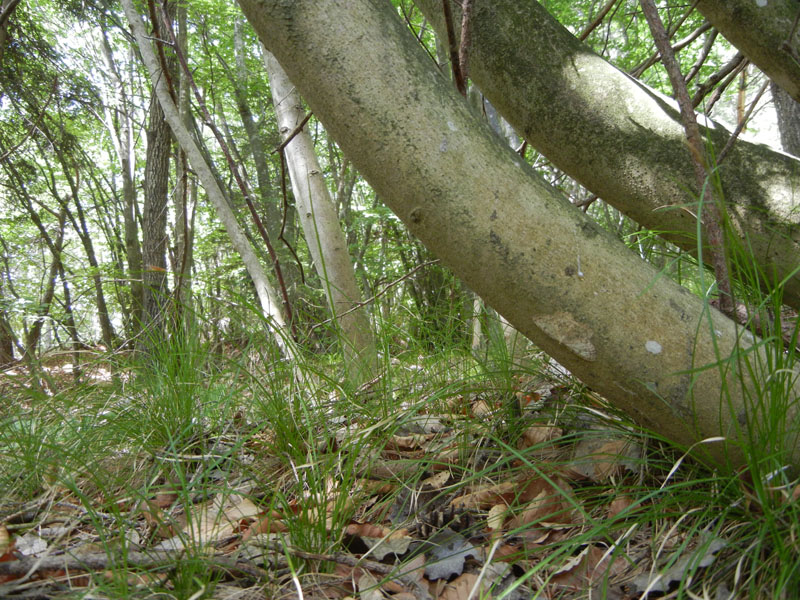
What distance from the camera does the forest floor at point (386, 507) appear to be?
0.97 meters

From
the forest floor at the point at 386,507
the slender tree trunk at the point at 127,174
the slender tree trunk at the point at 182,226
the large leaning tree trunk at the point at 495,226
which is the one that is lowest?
the forest floor at the point at 386,507

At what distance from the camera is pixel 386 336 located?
1.89 metres

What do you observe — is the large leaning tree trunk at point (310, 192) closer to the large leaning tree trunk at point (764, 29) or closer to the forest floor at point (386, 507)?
the forest floor at point (386, 507)

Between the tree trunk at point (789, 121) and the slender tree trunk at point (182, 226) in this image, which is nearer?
the slender tree trunk at point (182, 226)

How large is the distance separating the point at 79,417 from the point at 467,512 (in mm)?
1441

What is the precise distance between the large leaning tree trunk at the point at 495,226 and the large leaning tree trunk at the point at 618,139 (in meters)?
0.56

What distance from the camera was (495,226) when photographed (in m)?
1.05

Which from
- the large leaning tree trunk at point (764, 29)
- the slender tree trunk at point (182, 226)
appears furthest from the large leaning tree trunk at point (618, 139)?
the slender tree trunk at point (182, 226)

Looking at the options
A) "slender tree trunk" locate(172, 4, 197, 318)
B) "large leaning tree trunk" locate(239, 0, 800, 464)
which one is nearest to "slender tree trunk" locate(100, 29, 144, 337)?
"slender tree trunk" locate(172, 4, 197, 318)

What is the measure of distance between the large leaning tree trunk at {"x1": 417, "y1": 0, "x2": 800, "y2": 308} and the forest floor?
0.64m

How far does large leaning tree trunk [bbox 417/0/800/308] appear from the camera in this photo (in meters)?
1.52

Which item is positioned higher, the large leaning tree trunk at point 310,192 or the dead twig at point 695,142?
the large leaning tree trunk at point 310,192

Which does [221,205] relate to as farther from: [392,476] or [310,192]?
[392,476]

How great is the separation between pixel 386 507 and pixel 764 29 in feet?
5.91
